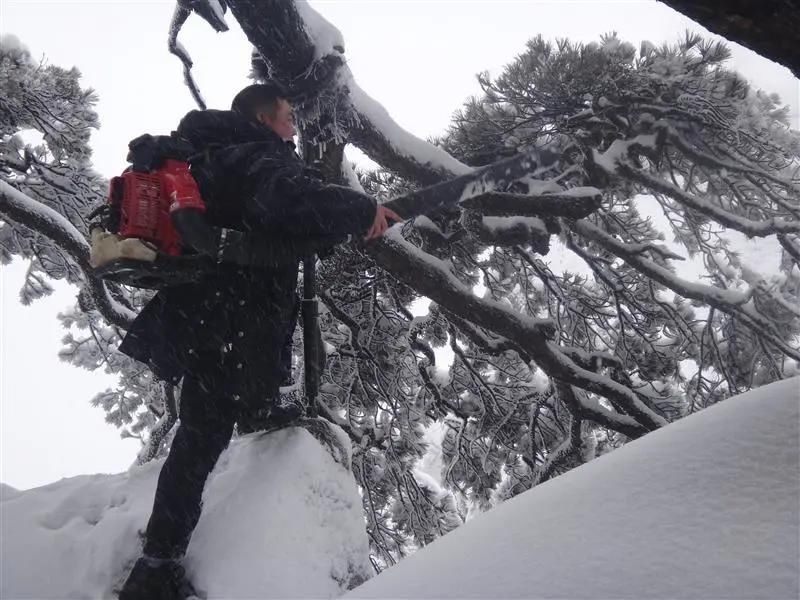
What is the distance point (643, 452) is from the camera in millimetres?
1309

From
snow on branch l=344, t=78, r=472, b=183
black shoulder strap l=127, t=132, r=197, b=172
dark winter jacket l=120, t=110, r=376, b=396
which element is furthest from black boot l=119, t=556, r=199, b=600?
snow on branch l=344, t=78, r=472, b=183

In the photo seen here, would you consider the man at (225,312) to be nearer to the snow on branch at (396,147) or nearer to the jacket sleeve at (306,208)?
the jacket sleeve at (306,208)

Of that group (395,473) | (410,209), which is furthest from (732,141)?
(395,473)

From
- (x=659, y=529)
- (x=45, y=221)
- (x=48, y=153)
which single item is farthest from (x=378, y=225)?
(x=48, y=153)

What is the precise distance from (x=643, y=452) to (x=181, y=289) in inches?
67.8

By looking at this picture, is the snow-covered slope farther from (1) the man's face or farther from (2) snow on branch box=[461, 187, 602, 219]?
(2) snow on branch box=[461, 187, 602, 219]

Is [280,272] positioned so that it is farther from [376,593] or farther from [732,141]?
[732,141]

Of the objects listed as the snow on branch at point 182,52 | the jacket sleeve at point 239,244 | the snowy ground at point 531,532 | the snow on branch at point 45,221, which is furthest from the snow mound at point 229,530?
the snow on branch at point 182,52

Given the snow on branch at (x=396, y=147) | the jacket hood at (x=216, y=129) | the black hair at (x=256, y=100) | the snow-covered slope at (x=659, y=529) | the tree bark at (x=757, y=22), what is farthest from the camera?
the snow on branch at (x=396, y=147)

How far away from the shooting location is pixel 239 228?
2088mm

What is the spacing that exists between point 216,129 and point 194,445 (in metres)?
1.24

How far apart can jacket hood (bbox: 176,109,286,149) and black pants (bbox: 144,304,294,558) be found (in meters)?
0.87

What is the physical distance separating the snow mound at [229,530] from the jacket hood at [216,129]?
4.37 feet

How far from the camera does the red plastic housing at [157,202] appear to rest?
1.82 m
